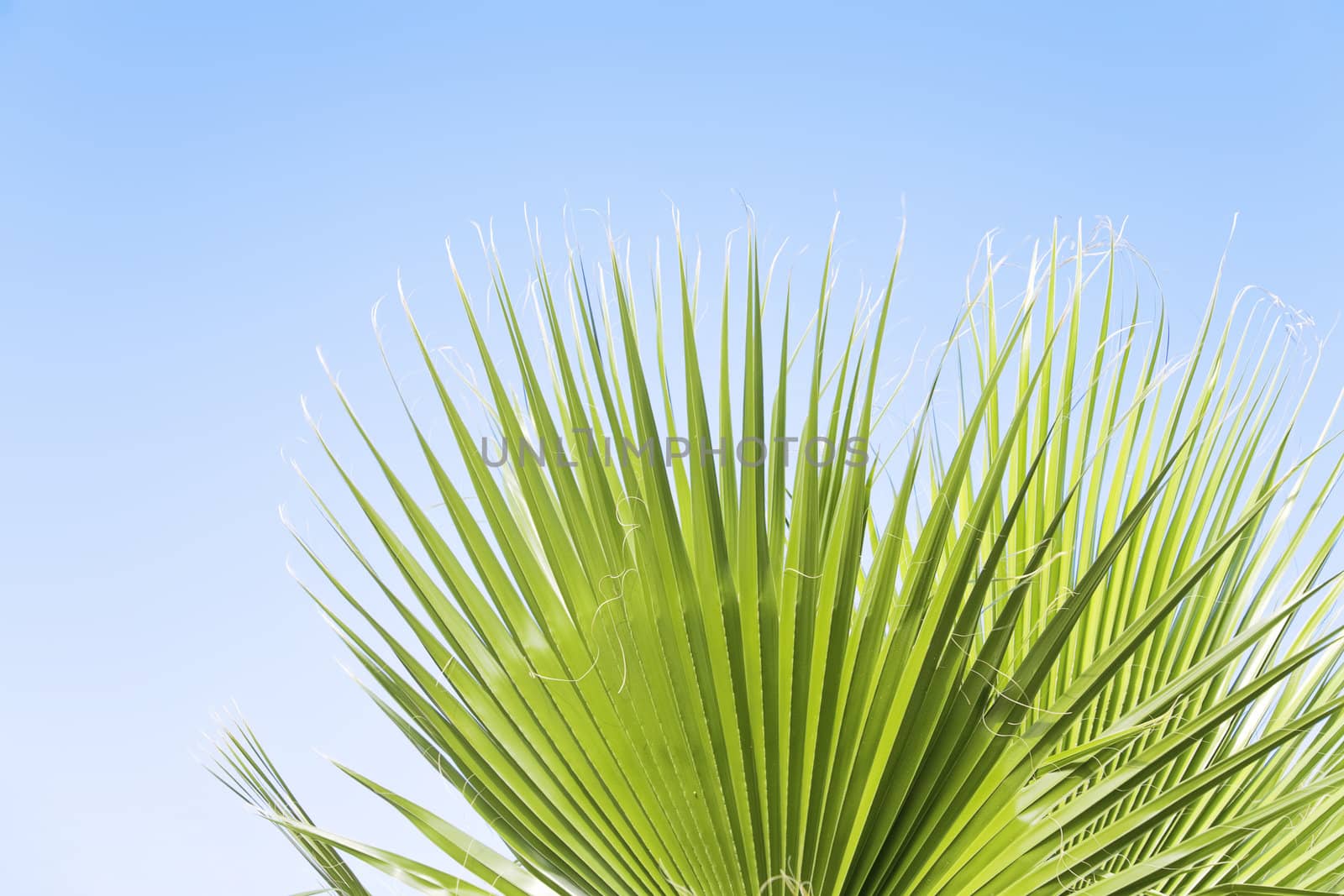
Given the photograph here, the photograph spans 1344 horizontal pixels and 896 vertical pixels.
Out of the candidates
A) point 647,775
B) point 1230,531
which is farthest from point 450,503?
point 1230,531

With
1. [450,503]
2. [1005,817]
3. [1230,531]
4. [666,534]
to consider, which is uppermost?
[450,503]

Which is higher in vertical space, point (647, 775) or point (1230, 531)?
point (1230, 531)

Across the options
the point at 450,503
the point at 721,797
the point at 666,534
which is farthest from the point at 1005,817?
the point at 450,503

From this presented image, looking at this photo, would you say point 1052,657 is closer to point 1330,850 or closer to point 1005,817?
point 1005,817

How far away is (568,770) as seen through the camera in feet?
3.79

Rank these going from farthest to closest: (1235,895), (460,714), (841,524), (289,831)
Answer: (289,831) < (460,714) < (841,524) < (1235,895)

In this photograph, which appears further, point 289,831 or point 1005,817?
point 289,831

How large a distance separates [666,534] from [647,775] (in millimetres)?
267

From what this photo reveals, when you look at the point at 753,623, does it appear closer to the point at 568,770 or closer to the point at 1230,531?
the point at 568,770

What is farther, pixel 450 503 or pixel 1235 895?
pixel 450 503

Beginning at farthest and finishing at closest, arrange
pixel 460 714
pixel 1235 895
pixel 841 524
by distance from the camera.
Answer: pixel 460 714
pixel 841 524
pixel 1235 895

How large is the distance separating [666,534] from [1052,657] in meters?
0.42

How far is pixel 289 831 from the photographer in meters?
1.39

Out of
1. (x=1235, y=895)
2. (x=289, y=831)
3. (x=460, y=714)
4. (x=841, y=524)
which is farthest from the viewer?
(x=289, y=831)
